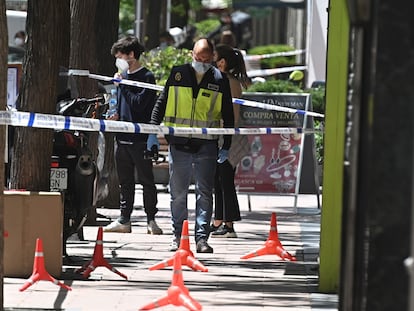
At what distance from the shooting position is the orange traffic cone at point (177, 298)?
8.02 m

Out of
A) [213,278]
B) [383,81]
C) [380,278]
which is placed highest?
[383,81]

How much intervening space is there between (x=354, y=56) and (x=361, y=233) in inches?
33.1

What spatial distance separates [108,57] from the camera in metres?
15.0

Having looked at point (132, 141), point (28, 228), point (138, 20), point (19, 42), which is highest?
point (138, 20)

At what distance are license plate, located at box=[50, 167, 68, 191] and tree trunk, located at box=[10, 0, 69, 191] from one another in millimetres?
424

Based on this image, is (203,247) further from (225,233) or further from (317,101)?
(317,101)

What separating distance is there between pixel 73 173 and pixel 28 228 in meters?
1.28

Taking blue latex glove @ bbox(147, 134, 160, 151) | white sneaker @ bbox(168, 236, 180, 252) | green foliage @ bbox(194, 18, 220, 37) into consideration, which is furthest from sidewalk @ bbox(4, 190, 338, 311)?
green foliage @ bbox(194, 18, 220, 37)

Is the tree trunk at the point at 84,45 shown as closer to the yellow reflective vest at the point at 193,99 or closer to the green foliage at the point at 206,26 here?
the yellow reflective vest at the point at 193,99

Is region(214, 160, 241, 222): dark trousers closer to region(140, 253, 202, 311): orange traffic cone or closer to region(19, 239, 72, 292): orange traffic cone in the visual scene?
region(19, 239, 72, 292): orange traffic cone

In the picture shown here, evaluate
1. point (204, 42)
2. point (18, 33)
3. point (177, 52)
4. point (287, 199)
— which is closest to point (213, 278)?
point (204, 42)

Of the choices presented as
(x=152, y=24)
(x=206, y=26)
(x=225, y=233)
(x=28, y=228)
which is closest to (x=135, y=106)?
(x=225, y=233)

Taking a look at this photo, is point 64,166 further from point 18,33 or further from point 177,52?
point 18,33

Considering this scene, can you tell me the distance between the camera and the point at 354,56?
556 centimetres
